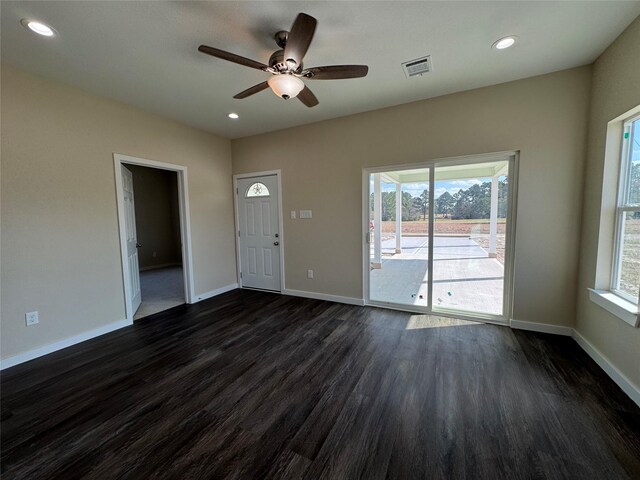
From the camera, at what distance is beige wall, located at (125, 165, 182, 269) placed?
23.0ft

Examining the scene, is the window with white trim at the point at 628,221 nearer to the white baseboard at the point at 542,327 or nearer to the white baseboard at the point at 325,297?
the white baseboard at the point at 542,327

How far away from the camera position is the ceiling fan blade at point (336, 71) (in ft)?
6.35

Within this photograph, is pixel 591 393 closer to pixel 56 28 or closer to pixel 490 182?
pixel 490 182

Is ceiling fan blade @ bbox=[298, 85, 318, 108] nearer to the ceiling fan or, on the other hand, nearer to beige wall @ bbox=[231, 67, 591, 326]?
the ceiling fan

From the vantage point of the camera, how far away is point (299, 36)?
1.64 meters

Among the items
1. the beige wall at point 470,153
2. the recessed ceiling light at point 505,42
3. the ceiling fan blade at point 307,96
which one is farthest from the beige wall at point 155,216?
the recessed ceiling light at point 505,42

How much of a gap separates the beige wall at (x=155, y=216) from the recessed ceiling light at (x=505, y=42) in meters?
7.80

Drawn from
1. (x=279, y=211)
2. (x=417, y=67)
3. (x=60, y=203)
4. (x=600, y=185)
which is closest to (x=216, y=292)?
(x=279, y=211)

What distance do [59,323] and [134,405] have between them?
1.65 m

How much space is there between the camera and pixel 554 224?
9.15 feet

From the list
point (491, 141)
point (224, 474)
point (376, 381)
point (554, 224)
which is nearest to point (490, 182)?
point (491, 141)

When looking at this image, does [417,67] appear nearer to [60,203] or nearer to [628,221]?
[628,221]

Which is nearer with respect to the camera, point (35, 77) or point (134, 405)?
point (134, 405)

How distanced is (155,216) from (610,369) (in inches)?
356
